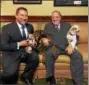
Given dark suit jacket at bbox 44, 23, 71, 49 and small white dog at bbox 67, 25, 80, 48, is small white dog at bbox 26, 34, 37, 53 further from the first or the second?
small white dog at bbox 67, 25, 80, 48

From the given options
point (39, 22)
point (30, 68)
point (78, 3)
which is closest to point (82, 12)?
point (78, 3)

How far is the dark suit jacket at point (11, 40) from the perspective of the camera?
4.35m

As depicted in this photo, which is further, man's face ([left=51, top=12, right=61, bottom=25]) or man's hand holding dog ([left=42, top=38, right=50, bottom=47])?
man's face ([left=51, top=12, right=61, bottom=25])

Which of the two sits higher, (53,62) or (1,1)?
(1,1)

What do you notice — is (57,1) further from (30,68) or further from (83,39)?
(30,68)

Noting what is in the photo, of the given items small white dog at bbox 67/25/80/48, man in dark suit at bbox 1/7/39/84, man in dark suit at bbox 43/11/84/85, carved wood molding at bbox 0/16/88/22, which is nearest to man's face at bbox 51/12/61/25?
man in dark suit at bbox 43/11/84/85

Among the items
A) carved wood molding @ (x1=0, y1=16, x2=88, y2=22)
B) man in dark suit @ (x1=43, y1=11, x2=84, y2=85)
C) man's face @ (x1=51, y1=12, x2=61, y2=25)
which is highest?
man's face @ (x1=51, y1=12, x2=61, y2=25)

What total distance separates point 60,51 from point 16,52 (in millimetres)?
641

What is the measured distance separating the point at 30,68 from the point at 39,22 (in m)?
1.44

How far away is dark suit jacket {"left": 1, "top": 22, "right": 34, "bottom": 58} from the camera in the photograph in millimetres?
4348

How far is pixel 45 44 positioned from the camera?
458 centimetres

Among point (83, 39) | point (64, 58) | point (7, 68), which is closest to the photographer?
point (7, 68)

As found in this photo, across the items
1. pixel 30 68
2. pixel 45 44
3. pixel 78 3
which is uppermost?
pixel 78 3

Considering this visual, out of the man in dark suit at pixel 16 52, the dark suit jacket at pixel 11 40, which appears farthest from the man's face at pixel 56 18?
the dark suit jacket at pixel 11 40
